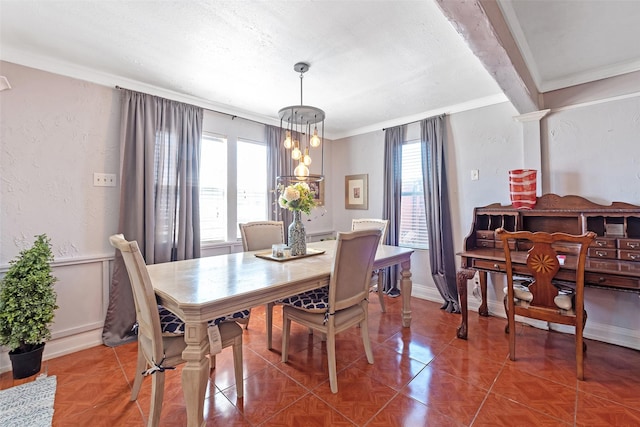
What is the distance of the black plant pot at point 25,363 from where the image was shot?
1934 mm

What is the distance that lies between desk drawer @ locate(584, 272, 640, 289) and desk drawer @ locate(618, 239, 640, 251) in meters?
0.56

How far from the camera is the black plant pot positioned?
1.93 meters

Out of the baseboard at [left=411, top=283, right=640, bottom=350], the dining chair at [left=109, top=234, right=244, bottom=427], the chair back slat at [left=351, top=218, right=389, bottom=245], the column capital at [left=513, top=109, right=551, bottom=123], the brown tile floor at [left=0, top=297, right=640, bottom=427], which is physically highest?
the column capital at [left=513, top=109, right=551, bottom=123]

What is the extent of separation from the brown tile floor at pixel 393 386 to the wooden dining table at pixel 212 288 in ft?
1.60

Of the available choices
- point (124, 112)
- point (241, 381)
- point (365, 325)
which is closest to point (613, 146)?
point (365, 325)

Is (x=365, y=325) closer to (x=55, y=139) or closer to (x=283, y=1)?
(x=283, y=1)

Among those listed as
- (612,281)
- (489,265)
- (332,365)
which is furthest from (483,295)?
(332,365)

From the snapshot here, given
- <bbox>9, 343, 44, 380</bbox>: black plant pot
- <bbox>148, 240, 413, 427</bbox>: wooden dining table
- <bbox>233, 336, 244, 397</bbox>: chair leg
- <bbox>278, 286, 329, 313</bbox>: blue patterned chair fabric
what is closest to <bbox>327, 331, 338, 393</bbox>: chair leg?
<bbox>278, 286, 329, 313</bbox>: blue patterned chair fabric

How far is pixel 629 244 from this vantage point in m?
2.19

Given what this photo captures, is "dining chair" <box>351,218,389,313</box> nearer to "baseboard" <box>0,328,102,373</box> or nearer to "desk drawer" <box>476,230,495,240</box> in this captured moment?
"desk drawer" <box>476,230,495,240</box>

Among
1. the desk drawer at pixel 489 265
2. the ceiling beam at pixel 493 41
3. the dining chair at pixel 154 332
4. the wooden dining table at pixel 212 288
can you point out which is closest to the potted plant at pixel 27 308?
the wooden dining table at pixel 212 288

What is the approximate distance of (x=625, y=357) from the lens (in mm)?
2180

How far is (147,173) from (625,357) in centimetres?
429

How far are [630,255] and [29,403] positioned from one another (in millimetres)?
4332
